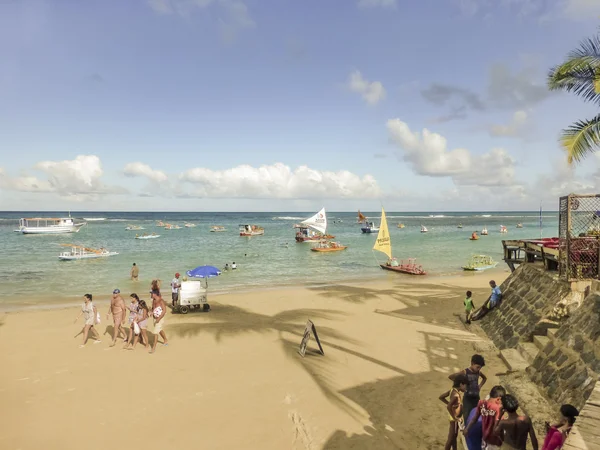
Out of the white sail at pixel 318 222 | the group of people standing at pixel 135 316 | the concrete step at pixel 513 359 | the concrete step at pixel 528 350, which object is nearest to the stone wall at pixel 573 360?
the concrete step at pixel 513 359

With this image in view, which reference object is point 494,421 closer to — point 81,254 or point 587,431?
point 587,431

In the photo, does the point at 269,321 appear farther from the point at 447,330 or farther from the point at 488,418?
the point at 488,418

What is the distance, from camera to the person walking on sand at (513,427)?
5.30 m

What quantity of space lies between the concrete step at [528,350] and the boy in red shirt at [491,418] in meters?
5.44

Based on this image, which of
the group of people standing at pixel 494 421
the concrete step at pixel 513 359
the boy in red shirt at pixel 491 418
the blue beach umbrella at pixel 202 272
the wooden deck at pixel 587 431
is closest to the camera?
the wooden deck at pixel 587 431

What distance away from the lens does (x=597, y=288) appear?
9648 millimetres

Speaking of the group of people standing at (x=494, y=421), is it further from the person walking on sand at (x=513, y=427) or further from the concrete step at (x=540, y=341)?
the concrete step at (x=540, y=341)

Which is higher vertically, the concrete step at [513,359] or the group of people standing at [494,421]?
the group of people standing at [494,421]

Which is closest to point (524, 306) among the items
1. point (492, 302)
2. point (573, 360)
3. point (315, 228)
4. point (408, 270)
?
point (492, 302)

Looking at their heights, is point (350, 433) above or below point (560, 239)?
below

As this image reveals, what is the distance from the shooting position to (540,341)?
1067cm

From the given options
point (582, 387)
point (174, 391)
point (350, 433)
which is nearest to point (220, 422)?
point (174, 391)

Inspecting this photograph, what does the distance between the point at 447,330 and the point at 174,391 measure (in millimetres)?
10469

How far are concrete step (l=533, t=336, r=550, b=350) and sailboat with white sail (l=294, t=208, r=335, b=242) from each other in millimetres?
46016
